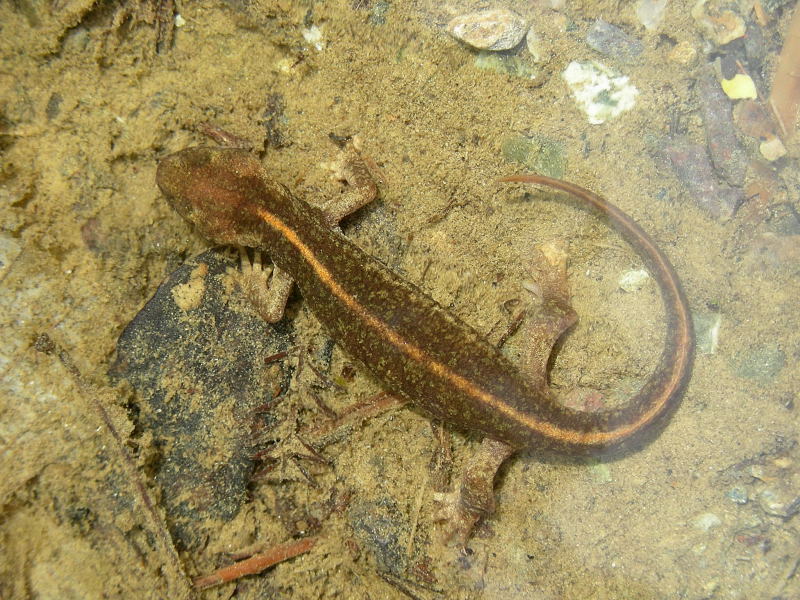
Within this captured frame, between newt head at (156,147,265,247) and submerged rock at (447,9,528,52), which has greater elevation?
submerged rock at (447,9,528,52)

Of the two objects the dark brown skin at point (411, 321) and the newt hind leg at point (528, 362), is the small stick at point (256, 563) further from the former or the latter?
the dark brown skin at point (411, 321)

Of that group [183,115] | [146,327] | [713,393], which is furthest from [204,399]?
[713,393]

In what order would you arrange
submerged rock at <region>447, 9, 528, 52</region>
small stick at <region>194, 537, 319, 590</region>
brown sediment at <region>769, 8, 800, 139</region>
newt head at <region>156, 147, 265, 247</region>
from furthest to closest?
brown sediment at <region>769, 8, 800, 139</region>
submerged rock at <region>447, 9, 528, 52</region>
newt head at <region>156, 147, 265, 247</region>
small stick at <region>194, 537, 319, 590</region>

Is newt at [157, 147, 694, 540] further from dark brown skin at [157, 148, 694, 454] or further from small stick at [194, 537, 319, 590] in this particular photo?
small stick at [194, 537, 319, 590]

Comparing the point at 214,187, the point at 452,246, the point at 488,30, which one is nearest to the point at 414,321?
the point at 452,246

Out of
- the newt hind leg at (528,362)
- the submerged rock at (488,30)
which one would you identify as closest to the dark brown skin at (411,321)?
the newt hind leg at (528,362)

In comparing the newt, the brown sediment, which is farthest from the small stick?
the brown sediment

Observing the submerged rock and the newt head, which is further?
the submerged rock

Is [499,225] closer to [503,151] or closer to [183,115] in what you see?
[503,151]
